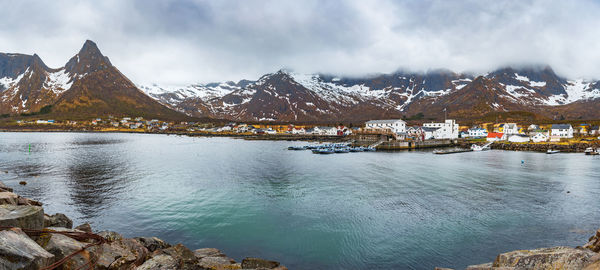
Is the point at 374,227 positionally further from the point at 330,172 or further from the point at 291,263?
the point at 330,172

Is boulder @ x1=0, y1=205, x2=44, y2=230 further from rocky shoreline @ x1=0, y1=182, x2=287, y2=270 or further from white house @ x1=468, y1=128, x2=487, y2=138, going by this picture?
white house @ x1=468, y1=128, x2=487, y2=138

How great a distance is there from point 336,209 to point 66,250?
2053cm

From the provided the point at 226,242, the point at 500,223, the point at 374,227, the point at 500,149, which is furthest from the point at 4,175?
the point at 500,149

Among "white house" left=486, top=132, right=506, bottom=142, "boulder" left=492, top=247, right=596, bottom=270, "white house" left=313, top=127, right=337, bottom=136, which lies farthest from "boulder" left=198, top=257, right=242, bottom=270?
"white house" left=313, top=127, right=337, bottom=136

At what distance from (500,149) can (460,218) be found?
287 ft

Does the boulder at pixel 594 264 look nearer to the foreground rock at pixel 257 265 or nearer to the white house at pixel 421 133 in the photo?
the foreground rock at pixel 257 265

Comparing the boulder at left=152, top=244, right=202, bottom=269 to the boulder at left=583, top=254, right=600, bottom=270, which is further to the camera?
the boulder at left=152, top=244, right=202, bottom=269

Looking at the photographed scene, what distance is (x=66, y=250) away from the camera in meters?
9.68

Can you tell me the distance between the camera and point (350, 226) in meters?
22.2

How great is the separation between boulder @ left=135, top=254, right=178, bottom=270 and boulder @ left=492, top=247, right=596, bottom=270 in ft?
46.5

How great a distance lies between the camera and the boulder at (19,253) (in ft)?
24.1

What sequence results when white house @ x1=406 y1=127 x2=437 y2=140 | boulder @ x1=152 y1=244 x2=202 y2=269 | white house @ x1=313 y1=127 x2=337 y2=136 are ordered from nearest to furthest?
boulder @ x1=152 y1=244 x2=202 y2=269
white house @ x1=406 y1=127 x2=437 y2=140
white house @ x1=313 y1=127 x2=337 y2=136

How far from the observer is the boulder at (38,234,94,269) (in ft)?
30.8

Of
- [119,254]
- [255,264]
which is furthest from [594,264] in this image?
[119,254]
